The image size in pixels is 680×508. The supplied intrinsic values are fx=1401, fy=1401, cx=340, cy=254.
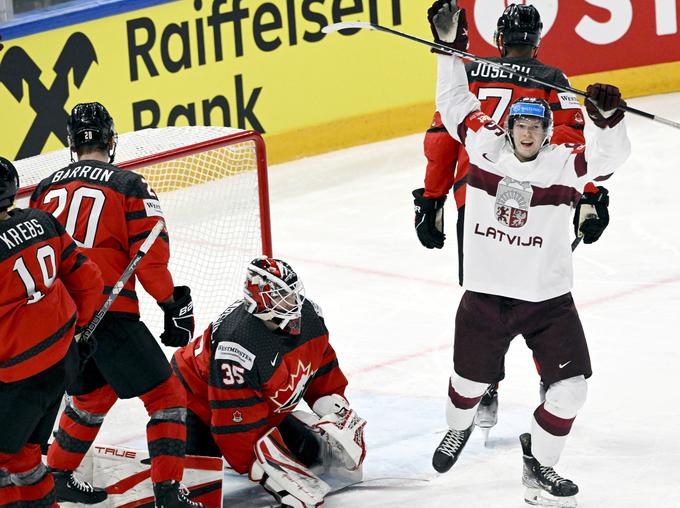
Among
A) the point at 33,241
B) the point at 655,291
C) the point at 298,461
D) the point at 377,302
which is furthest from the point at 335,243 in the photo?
the point at 33,241

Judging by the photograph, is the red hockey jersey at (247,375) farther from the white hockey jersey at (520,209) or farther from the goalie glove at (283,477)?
the white hockey jersey at (520,209)

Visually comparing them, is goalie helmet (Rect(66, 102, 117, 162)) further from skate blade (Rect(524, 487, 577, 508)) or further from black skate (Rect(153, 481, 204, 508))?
skate blade (Rect(524, 487, 577, 508))

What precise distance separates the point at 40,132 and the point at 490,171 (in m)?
4.20

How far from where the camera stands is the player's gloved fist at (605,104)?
11.9 feet

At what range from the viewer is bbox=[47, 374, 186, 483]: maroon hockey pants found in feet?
12.7

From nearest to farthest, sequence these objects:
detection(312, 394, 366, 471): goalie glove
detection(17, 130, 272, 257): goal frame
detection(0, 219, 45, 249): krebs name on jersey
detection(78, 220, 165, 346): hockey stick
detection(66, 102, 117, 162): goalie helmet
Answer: detection(0, 219, 45, 249): krebs name on jersey < detection(78, 220, 165, 346): hockey stick < detection(66, 102, 117, 162): goalie helmet < detection(312, 394, 366, 471): goalie glove < detection(17, 130, 272, 257): goal frame

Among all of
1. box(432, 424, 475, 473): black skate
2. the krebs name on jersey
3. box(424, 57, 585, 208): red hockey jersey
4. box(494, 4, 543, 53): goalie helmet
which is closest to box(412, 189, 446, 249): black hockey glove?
box(424, 57, 585, 208): red hockey jersey

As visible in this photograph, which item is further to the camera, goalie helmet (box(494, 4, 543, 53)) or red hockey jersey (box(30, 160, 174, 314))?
goalie helmet (box(494, 4, 543, 53))

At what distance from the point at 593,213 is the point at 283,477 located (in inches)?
50.5

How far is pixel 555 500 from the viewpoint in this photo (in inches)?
159

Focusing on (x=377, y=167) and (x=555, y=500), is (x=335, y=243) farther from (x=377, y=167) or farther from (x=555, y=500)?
→ (x=555, y=500)

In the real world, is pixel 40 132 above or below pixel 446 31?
below

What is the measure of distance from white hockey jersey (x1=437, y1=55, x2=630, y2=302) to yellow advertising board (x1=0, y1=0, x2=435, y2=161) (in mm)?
4048

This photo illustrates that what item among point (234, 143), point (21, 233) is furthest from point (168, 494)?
point (234, 143)
